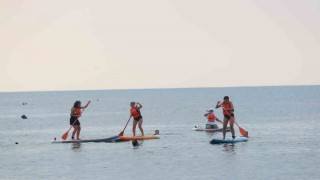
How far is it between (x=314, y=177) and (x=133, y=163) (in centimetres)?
795

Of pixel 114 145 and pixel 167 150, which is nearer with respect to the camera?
pixel 167 150

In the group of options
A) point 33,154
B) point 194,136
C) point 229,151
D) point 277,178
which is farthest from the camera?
point 194,136

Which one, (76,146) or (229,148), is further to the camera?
(76,146)

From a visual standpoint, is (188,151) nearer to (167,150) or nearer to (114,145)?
(167,150)

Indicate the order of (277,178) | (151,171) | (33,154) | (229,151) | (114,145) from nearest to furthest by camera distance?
(277,178) < (151,171) < (229,151) < (33,154) < (114,145)

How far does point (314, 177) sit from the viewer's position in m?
26.4

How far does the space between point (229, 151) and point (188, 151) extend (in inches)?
92.2

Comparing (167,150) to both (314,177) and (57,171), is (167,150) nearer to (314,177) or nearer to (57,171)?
(57,171)

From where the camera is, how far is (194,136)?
46531 millimetres

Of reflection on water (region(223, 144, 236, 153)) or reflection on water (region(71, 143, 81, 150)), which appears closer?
reflection on water (region(223, 144, 236, 153))

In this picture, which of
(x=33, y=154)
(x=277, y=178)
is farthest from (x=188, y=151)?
(x=277, y=178)

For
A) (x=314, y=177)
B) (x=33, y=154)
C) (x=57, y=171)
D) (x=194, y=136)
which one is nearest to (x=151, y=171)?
(x=57, y=171)

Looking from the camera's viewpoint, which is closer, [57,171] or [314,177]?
[314,177]

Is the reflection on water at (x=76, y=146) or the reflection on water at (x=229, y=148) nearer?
the reflection on water at (x=229, y=148)
